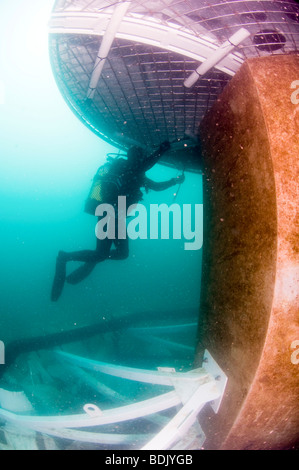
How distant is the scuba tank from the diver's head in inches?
17.9

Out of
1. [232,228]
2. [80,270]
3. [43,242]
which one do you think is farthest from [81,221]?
[232,228]

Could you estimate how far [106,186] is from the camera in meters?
5.14

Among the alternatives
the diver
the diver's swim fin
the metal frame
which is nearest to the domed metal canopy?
the diver

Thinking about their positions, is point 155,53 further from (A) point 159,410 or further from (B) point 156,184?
(A) point 159,410

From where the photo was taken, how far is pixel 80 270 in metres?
6.59

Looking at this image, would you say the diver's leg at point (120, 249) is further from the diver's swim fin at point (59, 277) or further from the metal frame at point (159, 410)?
the metal frame at point (159, 410)

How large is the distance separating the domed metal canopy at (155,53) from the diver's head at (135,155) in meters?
0.26

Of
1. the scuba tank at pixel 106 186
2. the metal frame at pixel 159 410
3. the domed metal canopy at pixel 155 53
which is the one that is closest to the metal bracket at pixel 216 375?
the metal frame at pixel 159 410

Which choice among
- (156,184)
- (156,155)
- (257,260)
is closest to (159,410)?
(257,260)

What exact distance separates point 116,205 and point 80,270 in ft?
7.83

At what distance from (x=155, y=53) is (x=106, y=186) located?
280 cm

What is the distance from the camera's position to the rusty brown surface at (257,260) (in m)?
1.55
